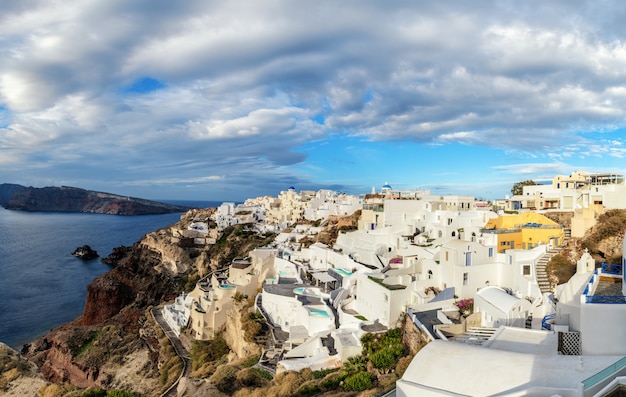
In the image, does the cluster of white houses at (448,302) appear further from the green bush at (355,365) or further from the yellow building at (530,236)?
the green bush at (355,365)

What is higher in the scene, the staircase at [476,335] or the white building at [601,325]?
the white building at [601,325]

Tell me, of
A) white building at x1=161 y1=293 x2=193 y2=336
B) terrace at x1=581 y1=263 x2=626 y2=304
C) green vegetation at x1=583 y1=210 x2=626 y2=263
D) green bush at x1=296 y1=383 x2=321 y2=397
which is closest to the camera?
terrace at x1=581 y1=263 x2=626 y2=304

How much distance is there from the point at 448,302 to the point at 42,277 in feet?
187

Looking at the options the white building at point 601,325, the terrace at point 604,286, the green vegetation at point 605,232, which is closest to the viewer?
the white building at point 601,325

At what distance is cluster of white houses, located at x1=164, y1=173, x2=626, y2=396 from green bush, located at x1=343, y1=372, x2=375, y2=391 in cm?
218

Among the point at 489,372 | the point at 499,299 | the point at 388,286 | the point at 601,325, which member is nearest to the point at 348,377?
the point at 388,286

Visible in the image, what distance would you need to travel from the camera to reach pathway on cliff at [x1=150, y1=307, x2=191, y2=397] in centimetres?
2052

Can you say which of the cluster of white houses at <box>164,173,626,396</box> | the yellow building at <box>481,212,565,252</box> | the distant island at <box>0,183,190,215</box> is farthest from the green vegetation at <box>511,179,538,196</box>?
the distant island at <box>0,183,190,215</box>

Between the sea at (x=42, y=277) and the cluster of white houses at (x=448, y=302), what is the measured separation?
638 inches

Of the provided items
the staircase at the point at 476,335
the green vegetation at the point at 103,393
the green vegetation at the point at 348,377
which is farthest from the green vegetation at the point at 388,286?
the green vegetation at the point at 103,393

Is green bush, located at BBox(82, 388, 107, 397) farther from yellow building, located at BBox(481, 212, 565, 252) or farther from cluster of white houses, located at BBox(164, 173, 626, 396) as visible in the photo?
yellow building, located at BBox(481, 212, 565, 252)

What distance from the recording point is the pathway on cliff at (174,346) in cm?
2052

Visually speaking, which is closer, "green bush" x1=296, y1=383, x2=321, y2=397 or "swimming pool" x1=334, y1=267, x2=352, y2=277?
"green bush" x1=296, y1=383, x2=321, y2=397

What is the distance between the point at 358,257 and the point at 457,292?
422 inches
